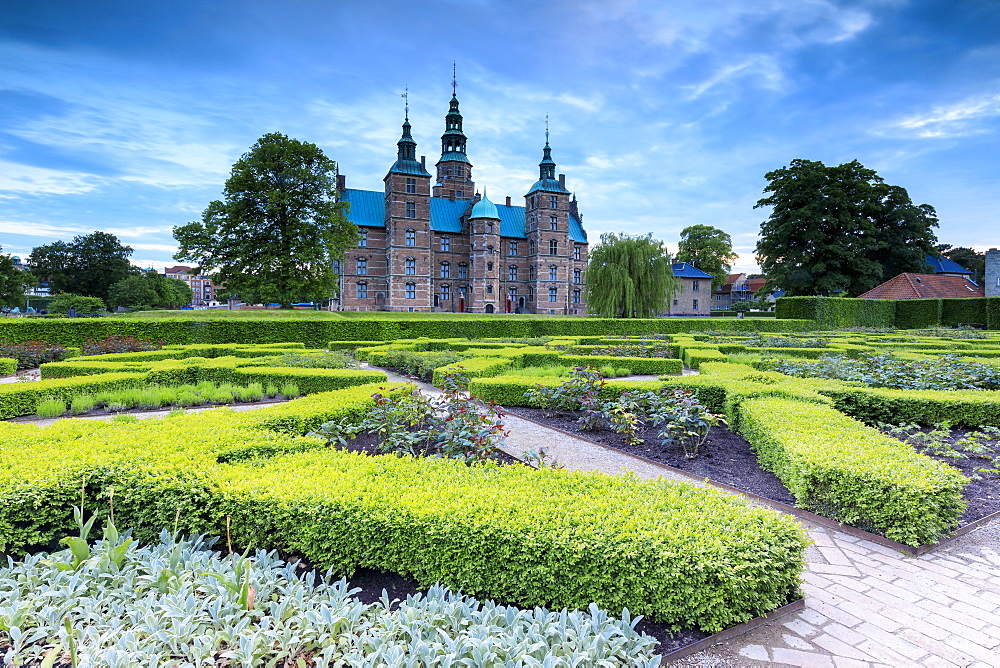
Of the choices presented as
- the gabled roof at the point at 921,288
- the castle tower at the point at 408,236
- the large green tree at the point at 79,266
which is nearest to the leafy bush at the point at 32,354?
the castle tower at the point at 408,236

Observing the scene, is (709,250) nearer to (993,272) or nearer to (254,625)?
(993,272)

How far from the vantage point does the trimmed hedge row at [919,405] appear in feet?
21.4

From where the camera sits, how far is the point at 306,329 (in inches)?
750

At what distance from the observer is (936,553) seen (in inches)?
144

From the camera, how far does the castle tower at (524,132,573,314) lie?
50.9m

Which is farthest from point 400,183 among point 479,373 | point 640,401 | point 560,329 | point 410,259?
point 640,401

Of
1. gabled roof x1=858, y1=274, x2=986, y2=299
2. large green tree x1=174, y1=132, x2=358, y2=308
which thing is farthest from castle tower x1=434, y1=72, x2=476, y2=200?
gabled roof x1=858, y1=274, x2=986, y2=299

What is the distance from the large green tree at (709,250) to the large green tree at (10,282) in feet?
218

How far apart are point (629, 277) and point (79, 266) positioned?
2437 inches

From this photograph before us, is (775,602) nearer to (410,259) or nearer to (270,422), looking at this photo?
(270,422)

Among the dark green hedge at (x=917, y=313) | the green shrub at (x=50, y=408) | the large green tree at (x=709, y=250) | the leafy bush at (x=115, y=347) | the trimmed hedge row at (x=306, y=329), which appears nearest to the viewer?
the green shrub at (x=50, y=408)

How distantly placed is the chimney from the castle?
102ft

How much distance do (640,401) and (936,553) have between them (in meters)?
3.71

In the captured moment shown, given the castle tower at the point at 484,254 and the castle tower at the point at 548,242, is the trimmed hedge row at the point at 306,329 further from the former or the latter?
the castle tower at the point at 548,242
